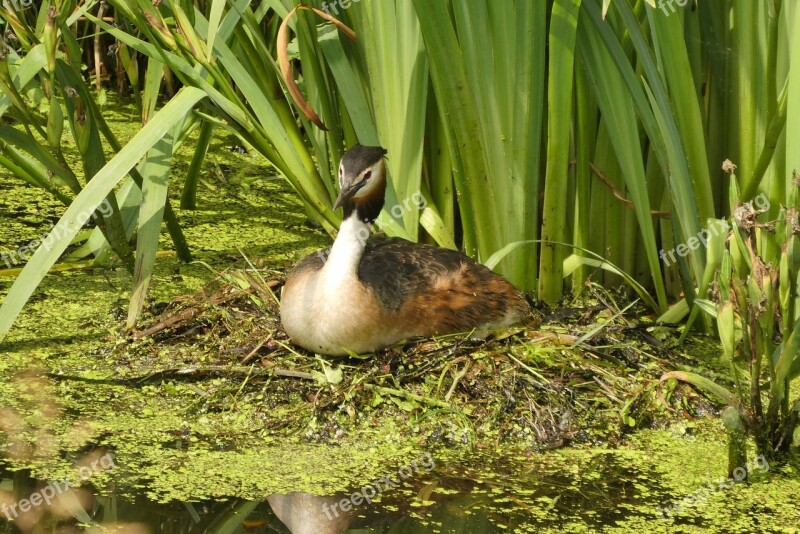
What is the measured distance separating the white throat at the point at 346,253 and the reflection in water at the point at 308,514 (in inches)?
39.4

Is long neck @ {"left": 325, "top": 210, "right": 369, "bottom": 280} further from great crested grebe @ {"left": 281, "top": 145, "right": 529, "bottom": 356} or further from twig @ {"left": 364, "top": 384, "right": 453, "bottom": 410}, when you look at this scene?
twig @ {"left": 364, "top": 384, "right": 453, "bottom": 410}

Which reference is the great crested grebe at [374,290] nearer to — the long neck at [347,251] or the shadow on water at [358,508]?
the long neck at [347,251]

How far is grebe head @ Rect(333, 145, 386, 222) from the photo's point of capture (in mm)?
4289

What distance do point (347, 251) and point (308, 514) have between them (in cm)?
120

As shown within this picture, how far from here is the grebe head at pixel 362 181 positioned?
14.1 feet

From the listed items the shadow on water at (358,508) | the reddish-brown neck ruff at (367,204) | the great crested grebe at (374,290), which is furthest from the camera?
the reddish-brown neck ruff at (367,204)

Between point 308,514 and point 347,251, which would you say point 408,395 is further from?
point 308,514

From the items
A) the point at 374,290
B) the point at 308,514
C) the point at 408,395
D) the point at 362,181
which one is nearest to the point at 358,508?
the point at 308,514

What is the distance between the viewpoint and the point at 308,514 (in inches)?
133

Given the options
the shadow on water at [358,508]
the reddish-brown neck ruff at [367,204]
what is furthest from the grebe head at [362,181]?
the shadow on water at [358,508]

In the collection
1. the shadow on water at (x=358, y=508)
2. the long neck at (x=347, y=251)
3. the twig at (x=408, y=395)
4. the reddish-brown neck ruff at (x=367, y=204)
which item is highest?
the reddish-brown neck ruff at (x=367, y=204)

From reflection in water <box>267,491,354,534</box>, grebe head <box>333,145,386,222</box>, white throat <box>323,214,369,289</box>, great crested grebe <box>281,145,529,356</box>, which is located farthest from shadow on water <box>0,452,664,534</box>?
grebe head <box>333,145,386,222</box>

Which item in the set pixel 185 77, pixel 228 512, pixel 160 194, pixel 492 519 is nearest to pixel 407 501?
pixel 492 519

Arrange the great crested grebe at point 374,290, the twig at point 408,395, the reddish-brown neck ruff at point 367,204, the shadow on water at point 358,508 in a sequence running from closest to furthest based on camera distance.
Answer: the shadow on water at point 358,508 < the twig at point 408,395 < the great crested grebe at point 374,290 < the reddish-brown neck ruff at point 367,204
